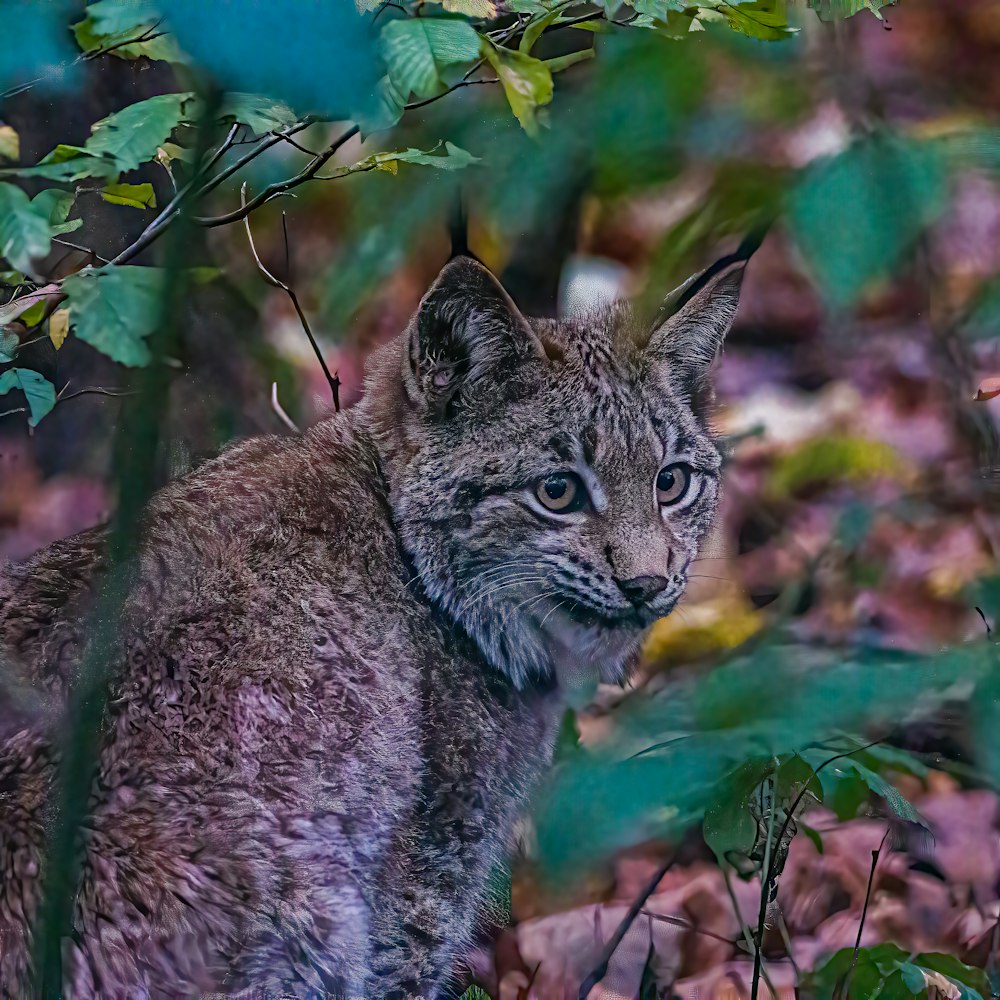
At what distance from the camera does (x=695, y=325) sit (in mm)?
2129

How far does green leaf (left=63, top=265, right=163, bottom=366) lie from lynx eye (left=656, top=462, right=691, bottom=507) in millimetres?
1034

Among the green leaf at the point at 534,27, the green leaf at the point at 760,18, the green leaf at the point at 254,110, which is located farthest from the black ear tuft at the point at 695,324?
the green leaf at the point at 254,110

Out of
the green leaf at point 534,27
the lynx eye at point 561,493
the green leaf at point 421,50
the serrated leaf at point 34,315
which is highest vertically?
Answer: the green leaf at point 421,50

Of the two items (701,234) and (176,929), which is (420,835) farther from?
(701,234)

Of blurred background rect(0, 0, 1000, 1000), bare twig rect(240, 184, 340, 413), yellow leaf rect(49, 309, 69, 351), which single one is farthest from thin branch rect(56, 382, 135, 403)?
bare twig rect(240, 184, 340, 413)

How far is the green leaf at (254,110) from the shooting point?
1520mm

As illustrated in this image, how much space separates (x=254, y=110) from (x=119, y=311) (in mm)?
418

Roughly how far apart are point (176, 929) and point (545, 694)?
822 mm

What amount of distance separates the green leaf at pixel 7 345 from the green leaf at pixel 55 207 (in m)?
0.17

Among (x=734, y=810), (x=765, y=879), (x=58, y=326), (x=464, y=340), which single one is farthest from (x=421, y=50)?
(x=765, y=879)

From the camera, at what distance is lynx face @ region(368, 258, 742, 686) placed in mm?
1939

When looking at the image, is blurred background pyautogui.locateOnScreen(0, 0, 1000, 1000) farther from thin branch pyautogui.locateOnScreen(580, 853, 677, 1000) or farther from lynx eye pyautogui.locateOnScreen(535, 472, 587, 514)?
lynx eye pyautogui.locateOnScreen(535, 472, 587, 514)

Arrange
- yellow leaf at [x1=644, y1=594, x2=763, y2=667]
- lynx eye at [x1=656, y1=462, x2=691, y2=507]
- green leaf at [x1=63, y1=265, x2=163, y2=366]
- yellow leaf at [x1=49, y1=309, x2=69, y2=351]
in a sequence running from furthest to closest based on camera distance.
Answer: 1. yellow leaf at [x1=644, y1=594, x2=763, y2=667]
2. lynx eye at [x1=656, y1=462, x2=691, y2=507]
3. yellow leaf at [x1=49, y1=309, x2=69, y2=351]
4. green leaf at [x1=63, y1=265, x2=163, y2=366]

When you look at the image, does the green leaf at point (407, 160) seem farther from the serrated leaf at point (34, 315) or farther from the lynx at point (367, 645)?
the serrated leaf at point (34, 315)
